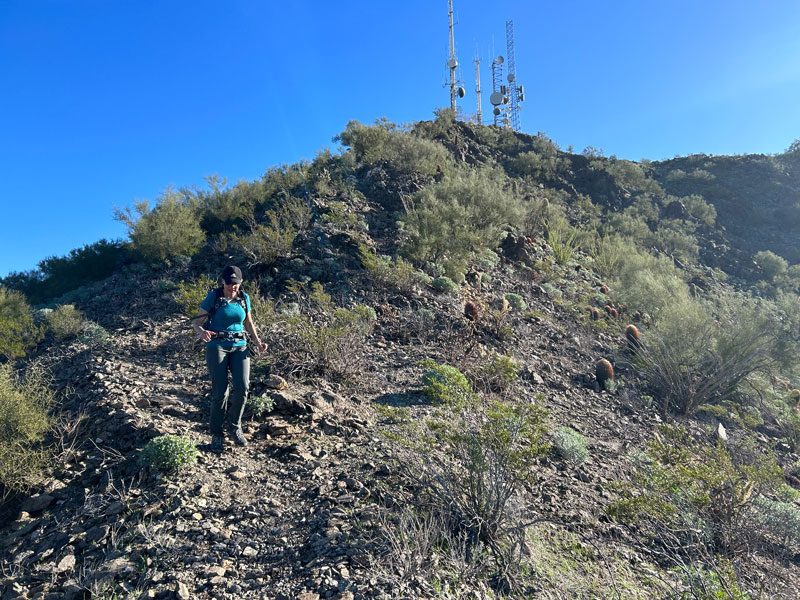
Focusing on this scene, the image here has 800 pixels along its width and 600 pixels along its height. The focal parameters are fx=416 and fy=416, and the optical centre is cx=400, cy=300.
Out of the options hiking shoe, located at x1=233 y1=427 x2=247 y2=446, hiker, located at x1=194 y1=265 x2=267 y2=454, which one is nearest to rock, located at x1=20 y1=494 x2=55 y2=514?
hiker, located at x1=194 y1=265 x2=267 y2=454

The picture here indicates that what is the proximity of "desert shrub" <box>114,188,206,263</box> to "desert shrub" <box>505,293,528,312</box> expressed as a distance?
24.7 ft

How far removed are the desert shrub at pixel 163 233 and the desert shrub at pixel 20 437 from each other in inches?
258

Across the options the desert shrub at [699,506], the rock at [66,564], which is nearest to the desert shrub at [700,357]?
the desert shrub at [699,506]

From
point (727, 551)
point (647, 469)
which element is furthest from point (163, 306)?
point (727, 551)

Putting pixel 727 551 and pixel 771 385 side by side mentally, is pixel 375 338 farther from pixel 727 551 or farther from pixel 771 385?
pixel 771 385

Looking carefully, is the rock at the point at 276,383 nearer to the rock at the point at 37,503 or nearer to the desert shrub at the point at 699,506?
the rock at the point at 37,503

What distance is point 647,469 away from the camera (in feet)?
13.5

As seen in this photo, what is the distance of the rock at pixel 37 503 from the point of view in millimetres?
2988

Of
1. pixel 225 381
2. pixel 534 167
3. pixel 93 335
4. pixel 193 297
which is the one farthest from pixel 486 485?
pixel 534 167

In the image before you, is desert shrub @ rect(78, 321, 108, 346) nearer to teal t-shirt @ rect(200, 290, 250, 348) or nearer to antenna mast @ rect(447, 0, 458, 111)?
teal t-shirt @ rect(200, 290, 250, 348)

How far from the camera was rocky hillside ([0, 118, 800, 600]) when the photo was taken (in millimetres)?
2488

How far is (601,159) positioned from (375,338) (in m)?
22.3

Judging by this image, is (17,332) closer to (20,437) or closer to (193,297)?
(193,297)

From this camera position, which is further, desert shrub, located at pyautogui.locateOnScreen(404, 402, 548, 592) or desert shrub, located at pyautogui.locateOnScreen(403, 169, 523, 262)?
desert shrub, located at pyautogui.locateOnScreen(403, 169, 523, 262)
